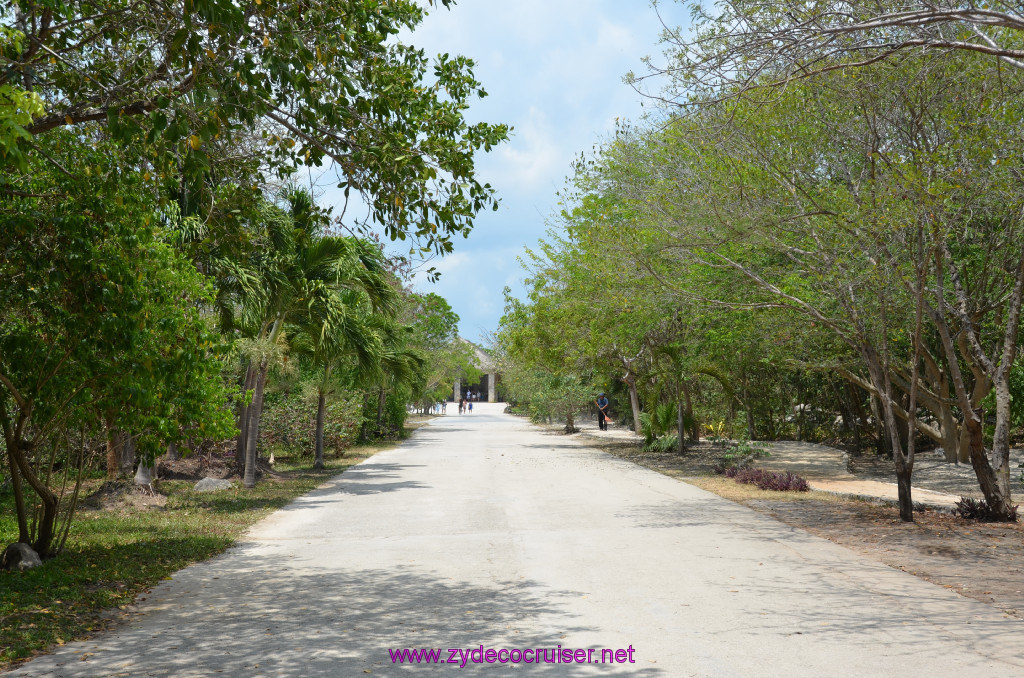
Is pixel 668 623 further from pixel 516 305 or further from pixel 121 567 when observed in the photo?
pixel 516 305

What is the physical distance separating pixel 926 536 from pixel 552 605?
5712 mm

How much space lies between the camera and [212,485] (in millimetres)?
14820

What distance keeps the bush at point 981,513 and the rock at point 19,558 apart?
36.0 ft

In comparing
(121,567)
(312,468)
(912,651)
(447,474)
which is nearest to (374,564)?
(121,567)

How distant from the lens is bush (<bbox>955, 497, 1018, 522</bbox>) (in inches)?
414

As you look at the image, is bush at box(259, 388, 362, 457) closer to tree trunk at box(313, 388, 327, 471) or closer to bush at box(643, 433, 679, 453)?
tree trunk at box(313, 388, 327, 471)

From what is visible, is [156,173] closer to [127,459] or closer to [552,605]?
[552,605]

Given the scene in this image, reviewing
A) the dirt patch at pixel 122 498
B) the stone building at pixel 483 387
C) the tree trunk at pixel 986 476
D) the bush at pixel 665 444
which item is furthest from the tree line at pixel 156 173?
the stone building at pixel 483 387

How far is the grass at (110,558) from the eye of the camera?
5715 mm

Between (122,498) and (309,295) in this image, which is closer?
(122,498)

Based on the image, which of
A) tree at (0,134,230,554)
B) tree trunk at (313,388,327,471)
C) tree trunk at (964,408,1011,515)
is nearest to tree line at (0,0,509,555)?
tree at (0,134,230,554)

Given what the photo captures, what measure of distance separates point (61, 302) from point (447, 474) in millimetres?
12125

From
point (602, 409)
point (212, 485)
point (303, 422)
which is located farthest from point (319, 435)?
point (602, 409)

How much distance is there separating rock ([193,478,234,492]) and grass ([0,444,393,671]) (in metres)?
0.19
